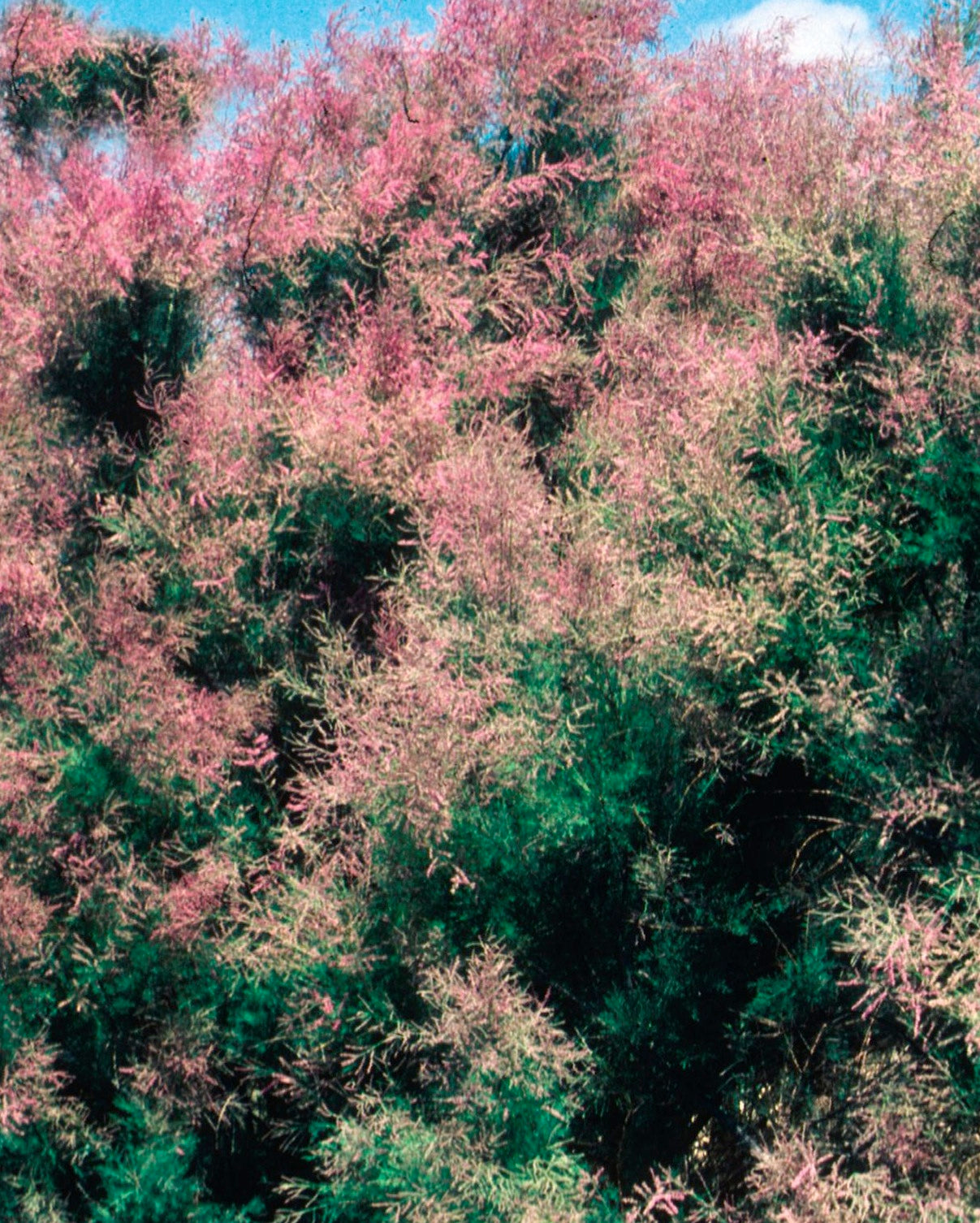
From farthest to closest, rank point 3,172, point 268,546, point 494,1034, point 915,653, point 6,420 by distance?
point 3,172
point 6,420
point 268,546
point 494,1034
point 915,653

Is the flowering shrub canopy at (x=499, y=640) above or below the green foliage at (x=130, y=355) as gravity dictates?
below

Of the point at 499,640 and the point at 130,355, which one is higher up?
the point at 130,355

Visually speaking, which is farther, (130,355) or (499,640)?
(130,355)

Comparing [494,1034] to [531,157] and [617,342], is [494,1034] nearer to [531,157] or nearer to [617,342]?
[617,342]

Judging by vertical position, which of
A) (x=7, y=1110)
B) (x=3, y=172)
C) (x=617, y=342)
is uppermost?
(x=3, y=172)

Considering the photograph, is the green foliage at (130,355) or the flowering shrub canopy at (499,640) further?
the green foliage at (130,355)

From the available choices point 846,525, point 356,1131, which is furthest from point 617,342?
point 356,1131

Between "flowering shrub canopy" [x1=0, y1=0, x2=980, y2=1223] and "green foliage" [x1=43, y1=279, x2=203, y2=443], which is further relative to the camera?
"green foliage" [x1=43, y1=279, x2=203, y2=443]

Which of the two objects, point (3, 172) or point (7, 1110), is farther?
point (3, 172)

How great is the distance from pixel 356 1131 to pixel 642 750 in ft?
9.13

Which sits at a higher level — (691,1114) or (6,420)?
(6,420)

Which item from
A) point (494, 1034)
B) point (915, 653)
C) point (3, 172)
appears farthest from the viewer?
point (3, 172)

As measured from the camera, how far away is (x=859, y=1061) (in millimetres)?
6137

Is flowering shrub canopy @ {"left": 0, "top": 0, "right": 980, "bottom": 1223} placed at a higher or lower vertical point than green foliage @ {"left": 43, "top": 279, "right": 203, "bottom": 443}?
lower
